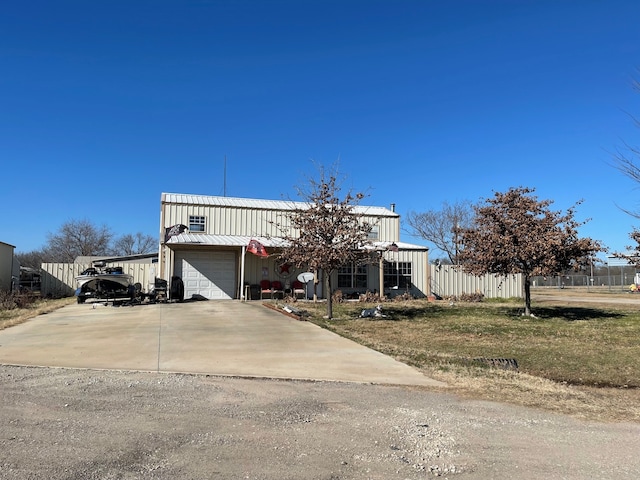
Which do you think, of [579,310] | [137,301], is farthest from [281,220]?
[579,310]

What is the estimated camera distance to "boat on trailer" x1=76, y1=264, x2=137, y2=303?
20422 mm

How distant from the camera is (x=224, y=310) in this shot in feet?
56.7

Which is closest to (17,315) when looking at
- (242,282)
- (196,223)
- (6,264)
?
(242,282)

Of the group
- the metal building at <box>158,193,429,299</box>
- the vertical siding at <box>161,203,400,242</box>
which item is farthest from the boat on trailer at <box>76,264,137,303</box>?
the vertical siding at <box>161,203,400,242</box>

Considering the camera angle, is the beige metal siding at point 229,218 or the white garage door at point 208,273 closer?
the white garage door at point 208,273

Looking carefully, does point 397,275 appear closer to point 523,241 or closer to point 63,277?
point 523,241

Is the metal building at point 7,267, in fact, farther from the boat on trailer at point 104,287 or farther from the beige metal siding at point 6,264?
the boat on trailer at point 104,287

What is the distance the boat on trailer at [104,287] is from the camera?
67.0 ft

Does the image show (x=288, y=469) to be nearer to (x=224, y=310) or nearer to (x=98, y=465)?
(x=98, y=465)

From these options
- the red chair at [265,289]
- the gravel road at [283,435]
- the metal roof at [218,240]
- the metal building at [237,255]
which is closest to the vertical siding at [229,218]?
the metal building at [237,255]

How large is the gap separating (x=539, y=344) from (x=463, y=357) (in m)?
2.92

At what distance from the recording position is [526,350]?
10.3m

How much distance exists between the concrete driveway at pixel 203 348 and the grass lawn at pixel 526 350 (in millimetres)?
825

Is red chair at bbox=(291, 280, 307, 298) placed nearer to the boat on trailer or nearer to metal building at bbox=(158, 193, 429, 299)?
metal building at bbox=(158, 193, 429, 299)
